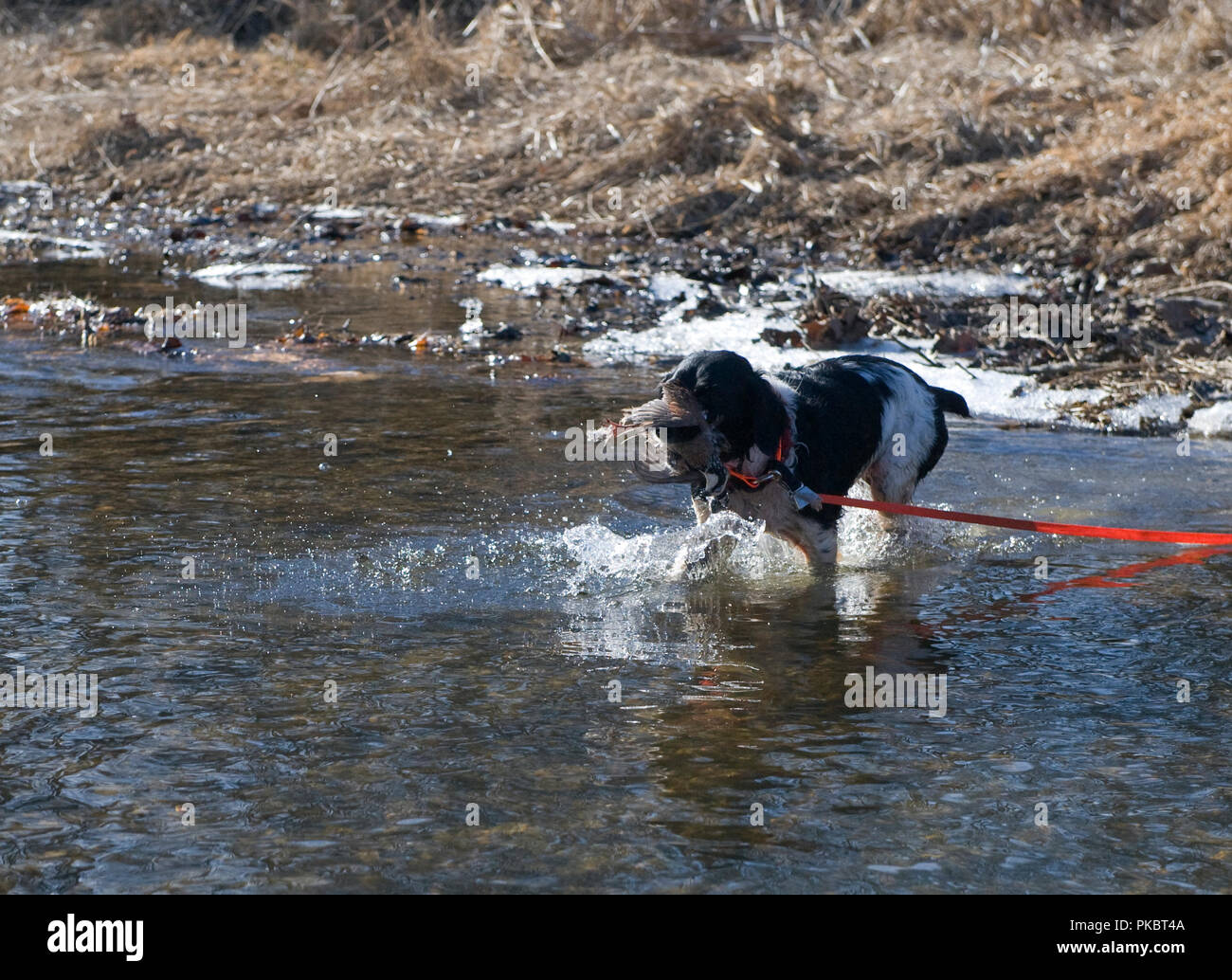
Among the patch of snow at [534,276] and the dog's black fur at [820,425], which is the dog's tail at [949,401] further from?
the patch of snow at [534,276]

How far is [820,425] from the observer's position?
5.96 m

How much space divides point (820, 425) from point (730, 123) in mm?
10072

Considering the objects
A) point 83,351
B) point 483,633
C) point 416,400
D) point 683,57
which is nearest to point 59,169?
point 683,57

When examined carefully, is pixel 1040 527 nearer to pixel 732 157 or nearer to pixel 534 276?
pixel 534 276

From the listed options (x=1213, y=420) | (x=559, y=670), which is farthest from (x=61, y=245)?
(x=559, y=670)

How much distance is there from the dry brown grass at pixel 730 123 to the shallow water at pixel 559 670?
5.28 metres

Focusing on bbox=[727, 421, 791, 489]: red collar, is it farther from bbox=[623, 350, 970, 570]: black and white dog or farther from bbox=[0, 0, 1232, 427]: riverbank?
bbox=[0, 0, 1232, 427]: riverbank

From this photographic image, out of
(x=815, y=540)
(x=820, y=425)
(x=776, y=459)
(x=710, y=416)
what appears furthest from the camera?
(x=815, y=540)

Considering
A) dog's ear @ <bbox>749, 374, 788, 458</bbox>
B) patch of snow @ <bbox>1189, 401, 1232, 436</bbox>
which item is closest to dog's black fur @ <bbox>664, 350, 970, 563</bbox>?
dog's ear @ <bbox>749, 374, 788, 458</bbox>

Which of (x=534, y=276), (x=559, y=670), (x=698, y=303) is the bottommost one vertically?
(x=559, y=670)

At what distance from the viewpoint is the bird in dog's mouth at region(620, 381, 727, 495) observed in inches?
210

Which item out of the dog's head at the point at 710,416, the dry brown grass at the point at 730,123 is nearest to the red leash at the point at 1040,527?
the dog's head at the point at 710,416

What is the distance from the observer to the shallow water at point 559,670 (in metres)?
3.76
